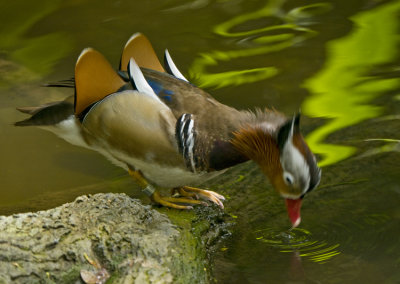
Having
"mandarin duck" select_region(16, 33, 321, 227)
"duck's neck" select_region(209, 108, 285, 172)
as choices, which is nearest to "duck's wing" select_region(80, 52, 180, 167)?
"mandarin duck" select_region(16, 33, 321, 227)

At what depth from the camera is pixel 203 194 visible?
3842 millimetres

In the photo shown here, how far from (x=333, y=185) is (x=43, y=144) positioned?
2184 millimetres

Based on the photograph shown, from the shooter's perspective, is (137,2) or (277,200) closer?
(277,200)

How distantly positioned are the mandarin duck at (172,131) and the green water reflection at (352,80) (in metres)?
1.08

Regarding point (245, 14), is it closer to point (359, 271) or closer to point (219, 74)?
point (219, 74)

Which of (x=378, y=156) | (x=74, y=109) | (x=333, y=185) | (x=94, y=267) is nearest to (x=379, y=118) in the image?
(x=378, y=156)

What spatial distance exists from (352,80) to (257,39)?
115 centimetres

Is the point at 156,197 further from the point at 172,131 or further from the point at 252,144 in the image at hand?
the point at 252,144

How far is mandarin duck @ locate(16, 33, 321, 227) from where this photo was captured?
3373mm

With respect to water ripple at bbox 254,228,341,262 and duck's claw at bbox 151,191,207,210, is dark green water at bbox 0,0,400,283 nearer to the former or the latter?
water ripple at bbox 254,228,341,262

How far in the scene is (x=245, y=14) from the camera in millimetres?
6844

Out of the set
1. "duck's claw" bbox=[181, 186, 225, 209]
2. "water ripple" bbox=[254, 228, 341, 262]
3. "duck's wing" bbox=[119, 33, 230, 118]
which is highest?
"duck's wing" bbox=[119, 33, 230, 118]

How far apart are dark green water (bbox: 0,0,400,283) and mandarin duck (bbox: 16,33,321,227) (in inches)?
11.7

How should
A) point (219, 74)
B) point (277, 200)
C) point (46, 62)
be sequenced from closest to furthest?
point (277, 200) < point (219, 74) < point (46, 62)
